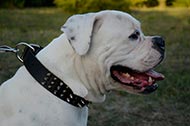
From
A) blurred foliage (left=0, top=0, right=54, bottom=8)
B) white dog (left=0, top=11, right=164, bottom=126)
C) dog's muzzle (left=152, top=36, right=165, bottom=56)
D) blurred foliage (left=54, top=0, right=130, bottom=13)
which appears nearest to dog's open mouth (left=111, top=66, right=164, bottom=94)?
white dog (left=0, top=11, right=164, bottom=126)

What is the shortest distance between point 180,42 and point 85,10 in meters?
5.98

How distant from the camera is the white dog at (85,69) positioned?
9.38 ft

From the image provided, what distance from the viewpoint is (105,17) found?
303 cm

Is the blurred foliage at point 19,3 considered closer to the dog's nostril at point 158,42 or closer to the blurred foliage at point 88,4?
the blurred foliage at point 88,4

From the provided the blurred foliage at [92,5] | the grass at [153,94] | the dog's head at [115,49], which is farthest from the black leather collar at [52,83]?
the blurred foliage at [92,5]

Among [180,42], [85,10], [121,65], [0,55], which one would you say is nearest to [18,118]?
[121,65]

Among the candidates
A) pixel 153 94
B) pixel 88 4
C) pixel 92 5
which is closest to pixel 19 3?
pixel 88 4

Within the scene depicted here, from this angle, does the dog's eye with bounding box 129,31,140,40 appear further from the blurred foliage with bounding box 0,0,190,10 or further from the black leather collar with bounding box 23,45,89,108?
the blurred foliage with bounding box 0,0,190,10

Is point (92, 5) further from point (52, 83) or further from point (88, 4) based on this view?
point (52, 83)

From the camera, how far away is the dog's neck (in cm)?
291

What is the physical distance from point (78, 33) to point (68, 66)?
0.68 ft

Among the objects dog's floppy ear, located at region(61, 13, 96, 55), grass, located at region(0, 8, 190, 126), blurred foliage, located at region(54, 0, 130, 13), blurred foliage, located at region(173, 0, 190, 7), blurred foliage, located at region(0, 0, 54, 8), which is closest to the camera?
dog's floppy ear, located at region(61, 13, 96, 55)

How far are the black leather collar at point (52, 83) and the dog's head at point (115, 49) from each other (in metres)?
0.16

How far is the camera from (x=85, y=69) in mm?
2936
